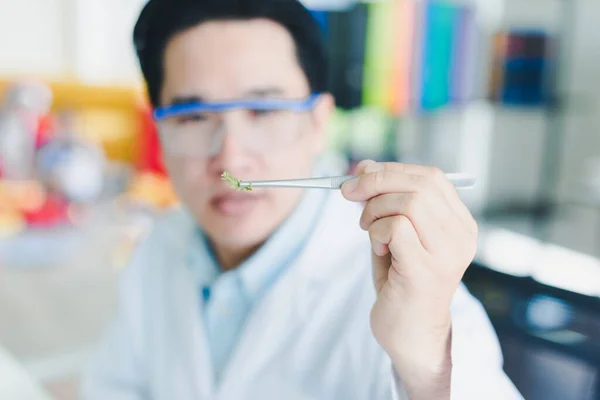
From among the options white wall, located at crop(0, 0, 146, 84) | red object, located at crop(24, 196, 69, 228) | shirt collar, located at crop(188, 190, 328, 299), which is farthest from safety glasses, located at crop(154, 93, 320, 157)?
white wall, located at crop(0, 0, 146, 84)

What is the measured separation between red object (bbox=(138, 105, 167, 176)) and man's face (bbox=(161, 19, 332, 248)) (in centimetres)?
157

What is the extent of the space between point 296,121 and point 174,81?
0.62 ft

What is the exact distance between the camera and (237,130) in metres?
0.81

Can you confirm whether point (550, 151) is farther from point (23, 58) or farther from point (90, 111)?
point (23, 58)

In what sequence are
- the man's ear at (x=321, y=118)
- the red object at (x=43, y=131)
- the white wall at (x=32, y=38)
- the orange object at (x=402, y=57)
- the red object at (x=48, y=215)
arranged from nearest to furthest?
the man's ear at (x=321, y=118) < the red object at (x=48, y=215) < the red object at (x=43, y=131) < the white wall at (x=32, y=38) < the orange object at (x=402, y=57)

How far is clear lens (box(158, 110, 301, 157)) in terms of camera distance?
0.82m

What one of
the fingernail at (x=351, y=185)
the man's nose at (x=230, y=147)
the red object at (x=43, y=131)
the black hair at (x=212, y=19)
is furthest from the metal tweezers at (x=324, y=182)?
the red object at (x=43, y=131)

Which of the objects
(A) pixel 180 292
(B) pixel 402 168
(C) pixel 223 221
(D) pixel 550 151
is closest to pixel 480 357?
(B) pixel 402 168

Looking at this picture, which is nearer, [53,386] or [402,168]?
[402,168]

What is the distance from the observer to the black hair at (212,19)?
0.82m

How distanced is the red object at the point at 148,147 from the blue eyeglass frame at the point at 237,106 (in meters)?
1.56

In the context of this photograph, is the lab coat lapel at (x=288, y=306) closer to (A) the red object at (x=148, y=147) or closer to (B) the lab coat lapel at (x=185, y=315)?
(B) the lab coat lapel at (x=185, y=315)

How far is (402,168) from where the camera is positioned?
54cm

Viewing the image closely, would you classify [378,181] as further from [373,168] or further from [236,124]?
[236,124]
